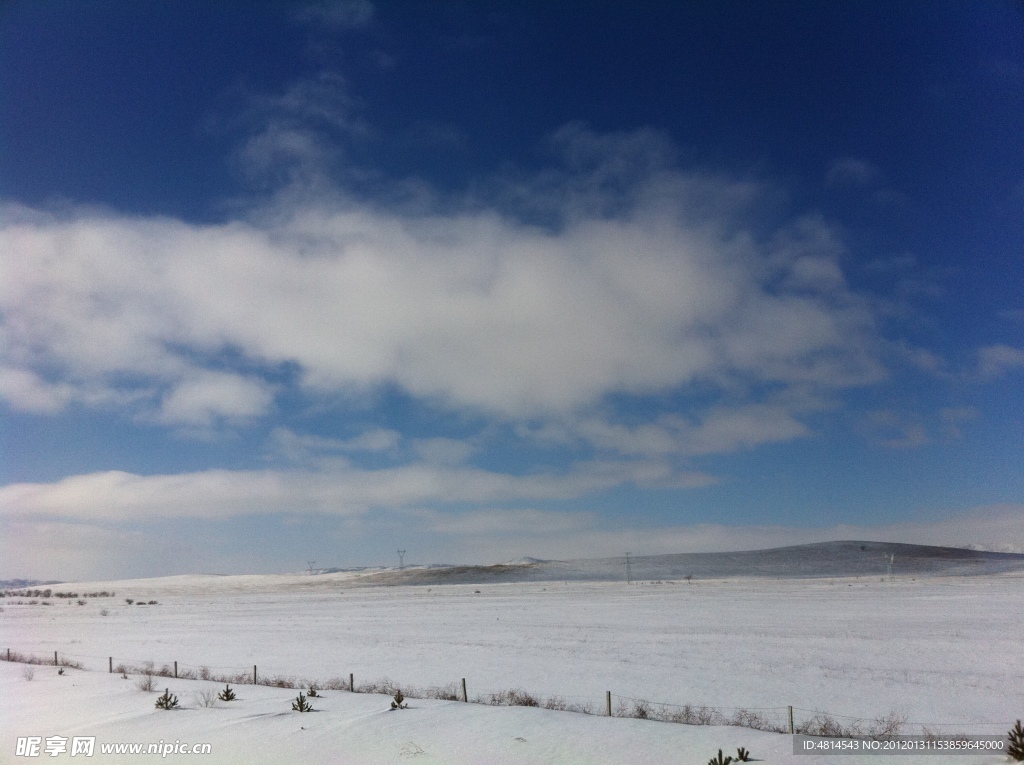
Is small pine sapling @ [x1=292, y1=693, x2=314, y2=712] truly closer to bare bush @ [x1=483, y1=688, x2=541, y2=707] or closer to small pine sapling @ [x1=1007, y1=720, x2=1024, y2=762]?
bare bush @ [x1=483, y1=688, x2=541, y2=707]

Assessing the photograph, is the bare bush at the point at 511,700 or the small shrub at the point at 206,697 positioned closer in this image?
the bare bush at the point at 511,700

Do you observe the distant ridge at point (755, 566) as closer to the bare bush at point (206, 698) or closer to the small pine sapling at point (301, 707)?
the bare bush at point (206, 698)

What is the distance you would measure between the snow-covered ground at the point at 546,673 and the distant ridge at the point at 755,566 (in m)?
58.3

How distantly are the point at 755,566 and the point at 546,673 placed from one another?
Result: 10404cm

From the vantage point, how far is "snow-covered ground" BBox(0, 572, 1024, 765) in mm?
13141

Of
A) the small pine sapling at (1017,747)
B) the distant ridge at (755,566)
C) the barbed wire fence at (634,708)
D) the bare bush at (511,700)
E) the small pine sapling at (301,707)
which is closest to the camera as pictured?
the small pine sapling at (1017,747)

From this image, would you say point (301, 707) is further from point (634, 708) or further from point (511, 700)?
point (634, 708)

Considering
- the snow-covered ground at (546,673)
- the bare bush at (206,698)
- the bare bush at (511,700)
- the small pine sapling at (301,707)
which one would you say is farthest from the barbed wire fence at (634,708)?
the small pine sapling at (301,707)

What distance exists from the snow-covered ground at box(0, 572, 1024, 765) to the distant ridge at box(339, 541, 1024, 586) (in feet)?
191

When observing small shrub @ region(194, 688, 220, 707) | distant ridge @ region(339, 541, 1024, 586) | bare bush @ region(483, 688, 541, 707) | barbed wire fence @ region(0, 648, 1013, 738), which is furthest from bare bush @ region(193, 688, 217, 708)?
distant ridge @ region(339, 541, 1024, 586)

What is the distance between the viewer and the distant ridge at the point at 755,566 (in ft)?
349

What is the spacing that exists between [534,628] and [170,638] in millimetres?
19491

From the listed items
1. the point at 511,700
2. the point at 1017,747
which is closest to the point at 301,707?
the point at 511,700

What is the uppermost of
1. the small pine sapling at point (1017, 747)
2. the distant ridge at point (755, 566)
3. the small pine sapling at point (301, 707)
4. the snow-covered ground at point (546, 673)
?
the small pine sapling at point (1017, 747)
